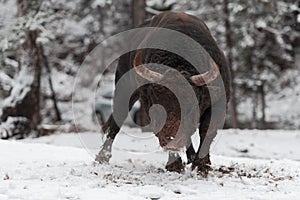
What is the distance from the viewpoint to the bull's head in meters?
6.24

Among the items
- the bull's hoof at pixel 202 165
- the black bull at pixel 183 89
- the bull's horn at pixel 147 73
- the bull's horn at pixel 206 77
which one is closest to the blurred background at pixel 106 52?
the black bull at pixel 183 89

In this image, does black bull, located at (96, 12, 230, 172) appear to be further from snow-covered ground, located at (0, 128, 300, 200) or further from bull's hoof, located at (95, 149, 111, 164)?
bull's hoof, located at (95, 149, 111, 164)

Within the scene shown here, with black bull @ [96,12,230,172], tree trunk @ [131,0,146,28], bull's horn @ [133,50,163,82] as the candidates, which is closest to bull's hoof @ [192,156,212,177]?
black bull @ [96,12,230,172]

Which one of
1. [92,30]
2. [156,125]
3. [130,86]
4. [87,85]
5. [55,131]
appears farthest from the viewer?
[87,85]

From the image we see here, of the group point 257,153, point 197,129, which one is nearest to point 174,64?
point 197,129

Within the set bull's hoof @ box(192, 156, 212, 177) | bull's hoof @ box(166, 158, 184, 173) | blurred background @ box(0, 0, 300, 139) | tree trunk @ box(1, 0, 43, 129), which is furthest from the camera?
blurred background @ box(0, 0, 300, 139)

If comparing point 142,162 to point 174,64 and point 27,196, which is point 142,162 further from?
point 27,196

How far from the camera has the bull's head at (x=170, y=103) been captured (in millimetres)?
6238

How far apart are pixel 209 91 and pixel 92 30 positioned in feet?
45.6

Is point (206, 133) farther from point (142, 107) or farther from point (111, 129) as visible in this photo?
point (142, 107)

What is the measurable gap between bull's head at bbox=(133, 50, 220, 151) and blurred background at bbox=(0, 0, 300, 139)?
25.9 ft

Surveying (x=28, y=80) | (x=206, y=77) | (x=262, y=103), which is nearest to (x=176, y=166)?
(x=206, y=77)

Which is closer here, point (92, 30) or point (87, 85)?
point (92, 30)

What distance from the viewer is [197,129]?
7254 mm
